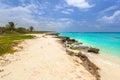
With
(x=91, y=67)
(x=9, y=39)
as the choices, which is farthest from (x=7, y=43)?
(x=91, y=67)

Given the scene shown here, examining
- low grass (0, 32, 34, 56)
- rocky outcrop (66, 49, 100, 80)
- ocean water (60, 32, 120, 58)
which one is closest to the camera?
rocky outcrop (66, 49, 100, 80)

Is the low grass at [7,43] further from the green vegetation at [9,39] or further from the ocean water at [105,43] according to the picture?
the ocean water at [105,43]

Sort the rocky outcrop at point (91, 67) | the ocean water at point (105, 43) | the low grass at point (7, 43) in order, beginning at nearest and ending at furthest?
the rocky outcrop at point (91, 67) → the low grass at point (7, 43) → the ocean water at point (105, 43)

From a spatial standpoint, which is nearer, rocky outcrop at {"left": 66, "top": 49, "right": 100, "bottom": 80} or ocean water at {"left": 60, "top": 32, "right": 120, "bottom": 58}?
rocky outcrop at {"left": 66, "top": 49, "right": 100, "bottom": 80}

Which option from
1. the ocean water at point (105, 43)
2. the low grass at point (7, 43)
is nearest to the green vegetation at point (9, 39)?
the low grass at point (7, 43)

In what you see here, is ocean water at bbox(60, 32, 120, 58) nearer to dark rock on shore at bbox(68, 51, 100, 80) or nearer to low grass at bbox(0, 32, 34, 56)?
dark rock on shore at bbox(68, 51, 100, 80)

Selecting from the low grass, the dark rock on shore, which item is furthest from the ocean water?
the low grass

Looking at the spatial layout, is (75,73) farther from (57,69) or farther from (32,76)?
(32,76)

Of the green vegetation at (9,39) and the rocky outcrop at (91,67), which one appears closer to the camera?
the rocky outcrop at (91,67)

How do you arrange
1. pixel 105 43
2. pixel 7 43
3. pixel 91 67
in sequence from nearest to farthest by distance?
pixel 91 67, pixel 7 43, pixel 105 43

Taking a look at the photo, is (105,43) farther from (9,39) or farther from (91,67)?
(91,67)

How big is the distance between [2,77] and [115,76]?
8836 mm

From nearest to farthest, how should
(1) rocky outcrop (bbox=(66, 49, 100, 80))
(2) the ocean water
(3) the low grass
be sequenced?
(1) rocky outcrop (bbox=(66, 49, 100, 80)) < (3) the low grass < (2) the ocean water

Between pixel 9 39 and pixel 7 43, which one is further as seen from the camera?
pixel 9 39
